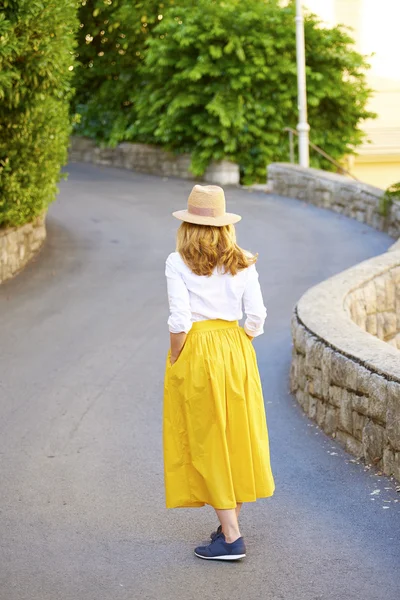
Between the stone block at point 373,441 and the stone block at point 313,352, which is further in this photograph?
the stone block at point 313,352

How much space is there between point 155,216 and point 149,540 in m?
12.9

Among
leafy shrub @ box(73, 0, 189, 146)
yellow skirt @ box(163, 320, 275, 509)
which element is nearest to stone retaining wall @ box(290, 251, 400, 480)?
yellow skirt @ box(163, 320, 275, 509)

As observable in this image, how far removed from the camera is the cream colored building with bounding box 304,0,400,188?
101 ft

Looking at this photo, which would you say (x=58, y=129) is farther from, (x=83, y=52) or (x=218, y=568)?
(x=83, y=52)

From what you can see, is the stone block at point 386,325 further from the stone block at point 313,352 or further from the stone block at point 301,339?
the stone block at point 313,352

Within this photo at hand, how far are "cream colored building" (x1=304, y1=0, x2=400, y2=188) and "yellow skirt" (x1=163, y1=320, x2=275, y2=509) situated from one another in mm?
26103

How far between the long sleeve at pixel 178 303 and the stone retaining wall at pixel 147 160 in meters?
18.3

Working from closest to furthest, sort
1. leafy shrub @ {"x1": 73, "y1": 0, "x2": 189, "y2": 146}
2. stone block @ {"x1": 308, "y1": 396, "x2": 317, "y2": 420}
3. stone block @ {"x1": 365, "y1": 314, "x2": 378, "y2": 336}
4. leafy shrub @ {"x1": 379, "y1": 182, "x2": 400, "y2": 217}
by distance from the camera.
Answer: stone block @ {"x1": 308, "y1": 396, "x2": 317, "y2": 420}, stone block @ {"x1": 365, "y1": 314, "x2": 378, "y2": 336}, leafy shrub @ {"x1": 379, "y1": 182, "x2": 400, "y2": 217}, leafy shrub @ {"x1": 73, "y1": 0, "x2": 189, "y2": 146}

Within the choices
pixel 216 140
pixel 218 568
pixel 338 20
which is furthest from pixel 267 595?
pixel 338 20

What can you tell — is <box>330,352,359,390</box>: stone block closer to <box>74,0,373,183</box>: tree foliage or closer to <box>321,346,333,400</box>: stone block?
<box>321,346,333,400</box>: stone block

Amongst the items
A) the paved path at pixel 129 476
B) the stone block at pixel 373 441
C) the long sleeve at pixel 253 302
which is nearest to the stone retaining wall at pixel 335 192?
the paved path at pixel 129 476

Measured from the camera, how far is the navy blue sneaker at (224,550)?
201 inches

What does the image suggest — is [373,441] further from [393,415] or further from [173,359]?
[173,359]

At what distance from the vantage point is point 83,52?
90.0ft
